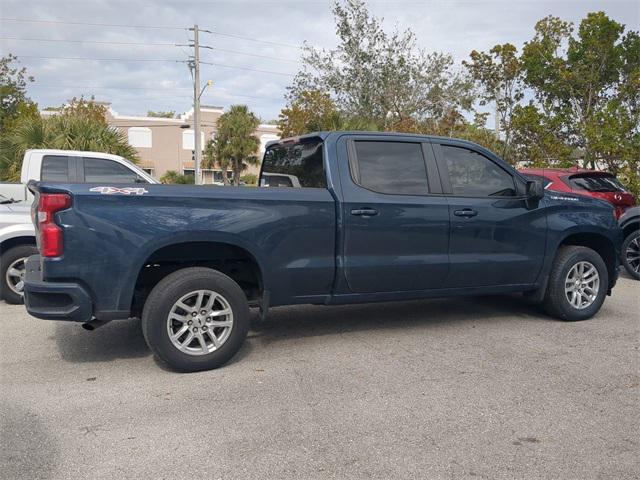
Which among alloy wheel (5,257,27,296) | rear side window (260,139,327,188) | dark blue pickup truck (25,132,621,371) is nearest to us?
dark blue pickup truck (25,132,621,371)

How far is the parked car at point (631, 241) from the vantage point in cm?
919

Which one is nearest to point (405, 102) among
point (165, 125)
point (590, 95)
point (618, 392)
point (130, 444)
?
point (590, 95)

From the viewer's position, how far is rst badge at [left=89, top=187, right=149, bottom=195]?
13.8 ft

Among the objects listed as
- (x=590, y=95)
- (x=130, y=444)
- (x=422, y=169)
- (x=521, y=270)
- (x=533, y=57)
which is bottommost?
(x=130, y=444)

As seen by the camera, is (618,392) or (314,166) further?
(314,166)

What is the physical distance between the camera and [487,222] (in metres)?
5.60

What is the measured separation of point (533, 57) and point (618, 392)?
519 inches

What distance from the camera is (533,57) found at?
50.6ft

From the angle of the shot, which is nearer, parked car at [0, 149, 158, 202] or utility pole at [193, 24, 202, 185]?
parked car at [0, 149, 158, 202]

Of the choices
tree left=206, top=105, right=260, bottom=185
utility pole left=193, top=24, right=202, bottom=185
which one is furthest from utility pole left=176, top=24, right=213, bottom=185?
tree left=206, top=105, right=260, bottom=185

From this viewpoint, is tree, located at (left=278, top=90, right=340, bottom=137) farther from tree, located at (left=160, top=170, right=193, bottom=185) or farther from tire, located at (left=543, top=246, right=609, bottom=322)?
tree, located at (left=160, top=170, right=193, bottom=185)

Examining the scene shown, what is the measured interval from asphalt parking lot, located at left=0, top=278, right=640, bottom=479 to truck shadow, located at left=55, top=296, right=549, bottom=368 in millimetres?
32

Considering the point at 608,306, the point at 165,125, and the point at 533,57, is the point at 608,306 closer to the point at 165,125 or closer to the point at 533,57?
the point at 533,57

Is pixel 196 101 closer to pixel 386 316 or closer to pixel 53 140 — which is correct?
pixel 53 140
